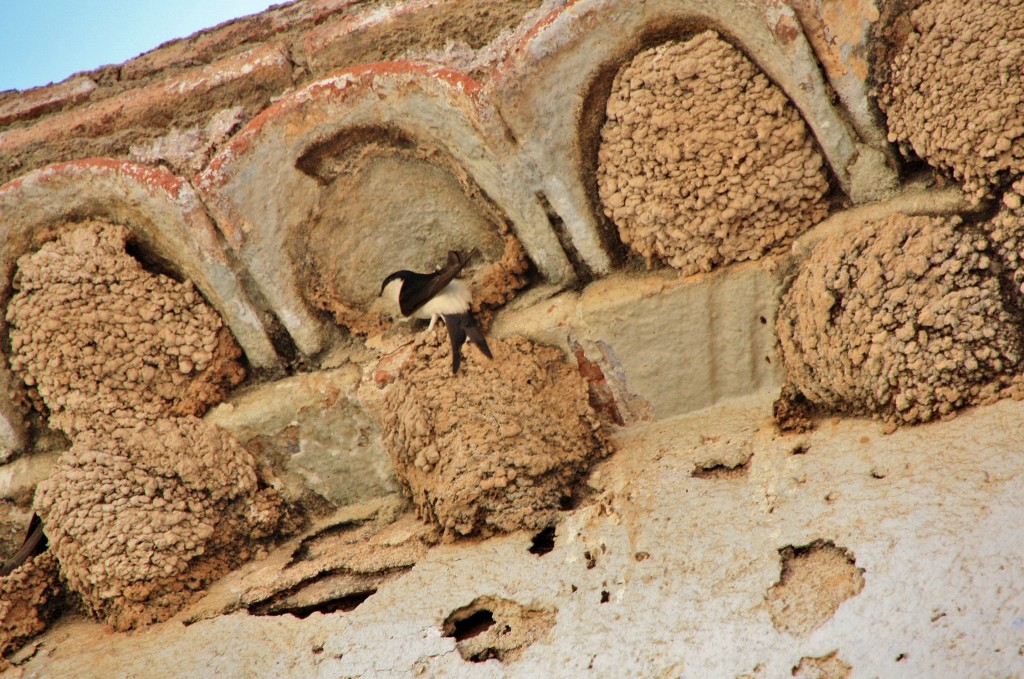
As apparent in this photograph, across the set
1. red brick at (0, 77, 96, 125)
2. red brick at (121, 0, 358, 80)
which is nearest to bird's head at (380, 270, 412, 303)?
red brick at (121, 0, 358, 80)

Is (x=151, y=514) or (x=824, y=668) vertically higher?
(x=151, y=514)

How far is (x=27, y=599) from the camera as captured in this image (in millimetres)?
3920

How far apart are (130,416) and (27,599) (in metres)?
0.87

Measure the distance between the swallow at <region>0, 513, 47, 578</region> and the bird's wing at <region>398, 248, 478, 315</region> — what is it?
68.1 inches

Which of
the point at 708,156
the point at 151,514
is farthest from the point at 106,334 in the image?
the point at 708,156

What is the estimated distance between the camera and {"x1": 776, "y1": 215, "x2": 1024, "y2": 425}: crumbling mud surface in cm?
294

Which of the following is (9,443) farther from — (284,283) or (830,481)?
(830,481)

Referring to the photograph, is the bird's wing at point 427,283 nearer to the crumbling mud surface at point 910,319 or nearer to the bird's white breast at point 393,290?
the bird's white breast at point 393,290

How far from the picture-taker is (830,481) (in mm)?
3055

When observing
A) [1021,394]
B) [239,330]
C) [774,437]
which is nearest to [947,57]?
[1021,394]

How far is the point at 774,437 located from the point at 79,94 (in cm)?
319

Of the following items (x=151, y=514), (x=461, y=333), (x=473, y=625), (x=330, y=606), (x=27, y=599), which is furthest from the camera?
(x=27, y=599)

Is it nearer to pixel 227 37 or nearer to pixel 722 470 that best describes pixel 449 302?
pixel 722 470

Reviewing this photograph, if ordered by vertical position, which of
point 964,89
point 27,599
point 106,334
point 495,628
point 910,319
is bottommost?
point 495,628
